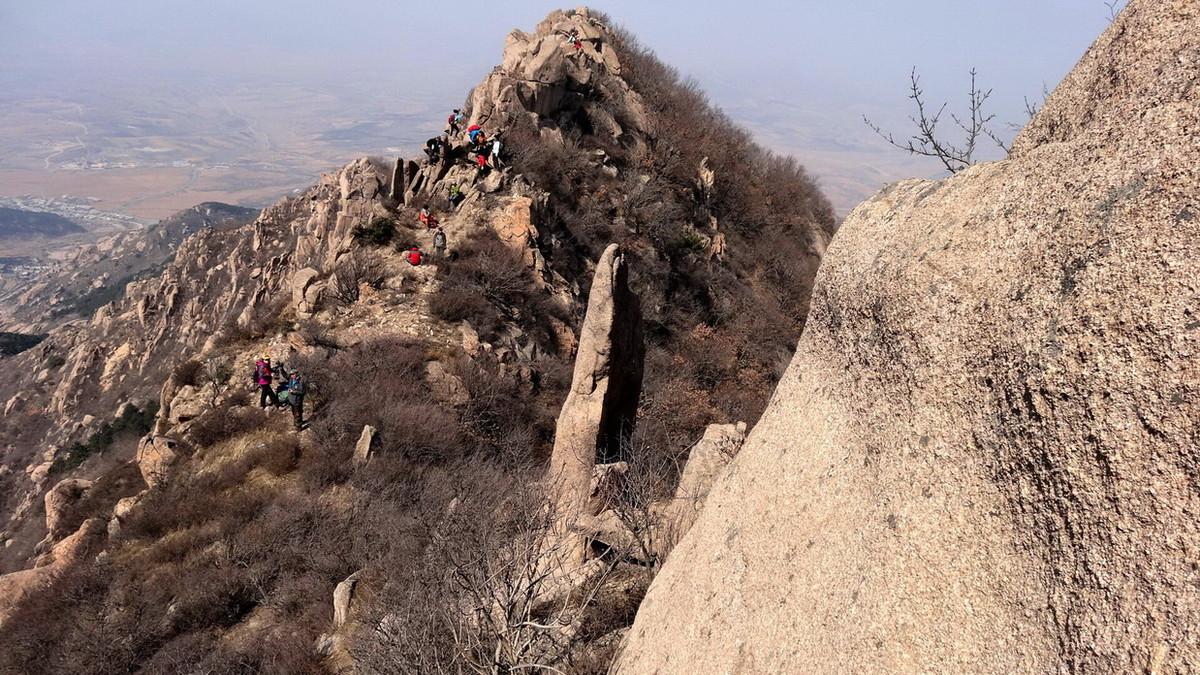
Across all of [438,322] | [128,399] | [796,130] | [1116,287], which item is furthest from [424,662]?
[796,130]

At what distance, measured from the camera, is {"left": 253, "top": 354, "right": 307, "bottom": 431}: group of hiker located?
12719 millimetres

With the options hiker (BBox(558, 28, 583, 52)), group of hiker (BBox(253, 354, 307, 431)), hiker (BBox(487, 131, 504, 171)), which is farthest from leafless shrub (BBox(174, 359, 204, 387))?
hiker (BBox(558, 28, 583, 52))

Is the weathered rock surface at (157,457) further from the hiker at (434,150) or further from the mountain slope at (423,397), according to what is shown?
the hiker at (434,150)

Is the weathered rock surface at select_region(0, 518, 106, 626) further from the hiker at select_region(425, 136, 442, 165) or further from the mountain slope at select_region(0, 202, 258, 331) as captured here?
the mountain slope at select_region(0, 202, 258, 331)

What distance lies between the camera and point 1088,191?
244 centimetres

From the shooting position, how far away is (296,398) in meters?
12.7

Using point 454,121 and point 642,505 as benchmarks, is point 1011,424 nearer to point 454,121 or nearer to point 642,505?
point 642,505

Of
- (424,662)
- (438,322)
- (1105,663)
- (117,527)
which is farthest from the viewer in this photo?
(438,322)

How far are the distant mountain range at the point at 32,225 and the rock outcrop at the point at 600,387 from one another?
8963 inches

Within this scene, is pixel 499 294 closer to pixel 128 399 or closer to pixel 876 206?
pixel 876 206

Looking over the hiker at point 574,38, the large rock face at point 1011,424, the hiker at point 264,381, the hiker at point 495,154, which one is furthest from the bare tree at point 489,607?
the hiker at point 574,38

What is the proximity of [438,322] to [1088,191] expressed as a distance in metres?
14.8

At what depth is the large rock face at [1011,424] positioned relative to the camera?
200 centimetres

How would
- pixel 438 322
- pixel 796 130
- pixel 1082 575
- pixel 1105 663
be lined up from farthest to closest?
pixel 796 130
pixel 438 322
pixel 1082 575
pixel 1105 663
